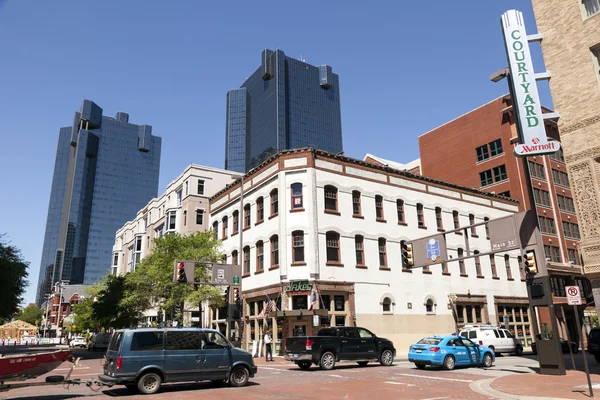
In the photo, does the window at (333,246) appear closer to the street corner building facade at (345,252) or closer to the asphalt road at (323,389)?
the street corner building facade at (345,252)

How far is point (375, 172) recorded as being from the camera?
35.0m

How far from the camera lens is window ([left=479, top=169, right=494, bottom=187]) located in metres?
50.3

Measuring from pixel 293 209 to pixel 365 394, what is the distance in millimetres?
18973

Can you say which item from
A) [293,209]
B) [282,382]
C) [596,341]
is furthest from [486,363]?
[293,209]

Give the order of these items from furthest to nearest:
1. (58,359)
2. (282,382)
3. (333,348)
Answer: (333,348) < (282,382) < (58,359)

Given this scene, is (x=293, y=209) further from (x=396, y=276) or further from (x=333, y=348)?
(x=333, y=348)

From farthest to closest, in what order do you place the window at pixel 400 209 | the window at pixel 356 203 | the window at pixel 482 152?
the window at pixel 482 152 < the window at pixel 400 209 < the window at pixel 356 203

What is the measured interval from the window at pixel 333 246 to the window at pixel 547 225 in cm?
2620

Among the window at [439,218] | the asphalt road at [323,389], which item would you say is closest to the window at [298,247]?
the asphalt road at [323,389]

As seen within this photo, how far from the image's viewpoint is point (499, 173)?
162 ft

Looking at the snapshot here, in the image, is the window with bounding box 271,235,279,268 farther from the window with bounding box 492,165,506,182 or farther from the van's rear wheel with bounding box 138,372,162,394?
the window with bounding box 492,165,506,182

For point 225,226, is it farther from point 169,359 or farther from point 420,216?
point 169,359

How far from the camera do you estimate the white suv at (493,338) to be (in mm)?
27438

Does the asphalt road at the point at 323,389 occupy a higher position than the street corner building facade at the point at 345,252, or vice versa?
the street corner building facade at the point at 345,252
